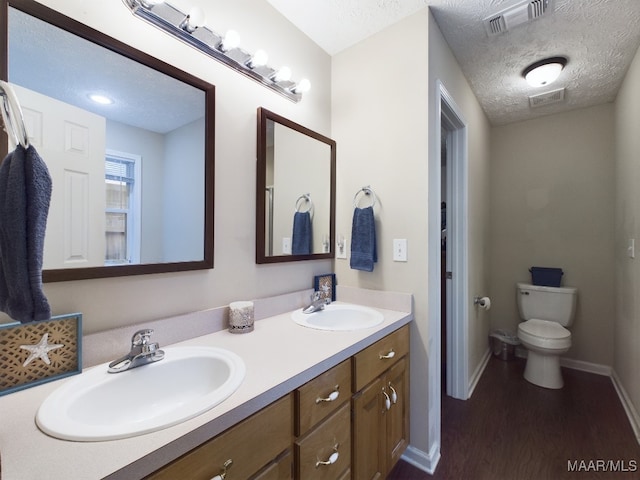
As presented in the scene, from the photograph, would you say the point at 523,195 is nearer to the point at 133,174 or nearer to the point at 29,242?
the point at 133,174

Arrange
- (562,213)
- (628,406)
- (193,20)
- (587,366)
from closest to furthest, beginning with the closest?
(193,20), (628,406), (587,366), (562,213)

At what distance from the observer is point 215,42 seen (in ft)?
3.86

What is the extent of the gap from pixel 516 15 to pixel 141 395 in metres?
2.36

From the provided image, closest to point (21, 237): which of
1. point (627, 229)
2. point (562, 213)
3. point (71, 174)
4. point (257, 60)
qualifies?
point (71, 174)

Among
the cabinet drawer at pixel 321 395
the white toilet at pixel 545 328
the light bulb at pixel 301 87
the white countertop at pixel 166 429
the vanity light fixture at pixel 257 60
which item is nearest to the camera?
the white countertop at pixel 166 429

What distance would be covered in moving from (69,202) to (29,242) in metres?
0.39

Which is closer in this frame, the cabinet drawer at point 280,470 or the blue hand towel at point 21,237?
the blue hand towel at point 21,237

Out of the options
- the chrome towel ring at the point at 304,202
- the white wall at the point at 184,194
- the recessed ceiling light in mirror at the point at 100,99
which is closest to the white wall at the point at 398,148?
the chrome towel ring at the point at 304,202

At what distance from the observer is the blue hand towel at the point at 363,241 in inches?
63.1

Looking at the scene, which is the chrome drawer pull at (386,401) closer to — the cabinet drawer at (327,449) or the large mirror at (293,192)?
the cabinet drawer at (327,449)

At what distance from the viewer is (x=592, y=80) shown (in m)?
2.16

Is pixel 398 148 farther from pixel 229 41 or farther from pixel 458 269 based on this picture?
pixel 458 269

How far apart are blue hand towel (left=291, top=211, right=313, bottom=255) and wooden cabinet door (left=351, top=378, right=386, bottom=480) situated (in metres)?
0.76

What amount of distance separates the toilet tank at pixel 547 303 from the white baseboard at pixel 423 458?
1807 millimetres
